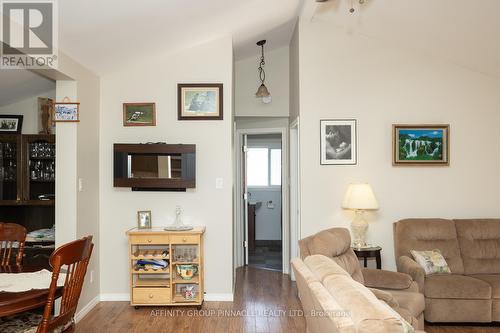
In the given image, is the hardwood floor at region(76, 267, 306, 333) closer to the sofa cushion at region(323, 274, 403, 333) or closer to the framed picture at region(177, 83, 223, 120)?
the sofa cushion at region(323, 274, 403, 333)

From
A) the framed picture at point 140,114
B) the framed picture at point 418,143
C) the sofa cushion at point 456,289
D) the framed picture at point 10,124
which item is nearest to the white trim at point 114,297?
the framed picture at point 140,114

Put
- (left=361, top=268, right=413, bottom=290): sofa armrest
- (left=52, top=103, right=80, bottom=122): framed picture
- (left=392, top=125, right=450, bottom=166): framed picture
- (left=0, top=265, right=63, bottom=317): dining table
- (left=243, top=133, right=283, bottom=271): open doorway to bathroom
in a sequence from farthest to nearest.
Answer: (left=243, top=133, right=283, bottom=271): open doorway to bathroom, (left=392, top=125, right=450, bottom=166): framed picture, (left=52, top=103, right=80, bottom=122): framed picture, (left=361, top=268, right=413, bottom=290): sofa armrest, (left=0, top=265, right=63, bottom=317): dining table

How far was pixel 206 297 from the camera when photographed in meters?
4.18

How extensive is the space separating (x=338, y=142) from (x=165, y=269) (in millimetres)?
2401

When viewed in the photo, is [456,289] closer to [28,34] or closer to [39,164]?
[28,34]

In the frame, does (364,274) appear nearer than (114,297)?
Yes

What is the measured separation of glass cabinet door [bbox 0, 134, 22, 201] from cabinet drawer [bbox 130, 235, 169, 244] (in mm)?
1292

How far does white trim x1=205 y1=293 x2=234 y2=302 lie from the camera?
4180 mm

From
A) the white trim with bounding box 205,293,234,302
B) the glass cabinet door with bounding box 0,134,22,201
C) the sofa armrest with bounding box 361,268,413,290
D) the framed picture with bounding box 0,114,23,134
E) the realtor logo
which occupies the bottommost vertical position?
the white trim with bounding box 205,293,234,302

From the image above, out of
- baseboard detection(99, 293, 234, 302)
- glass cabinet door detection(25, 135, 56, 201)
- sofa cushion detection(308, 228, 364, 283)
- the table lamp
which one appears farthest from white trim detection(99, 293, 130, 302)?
the table lamp

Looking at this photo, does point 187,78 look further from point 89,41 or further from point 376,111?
point 376,111

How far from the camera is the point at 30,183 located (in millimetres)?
3918

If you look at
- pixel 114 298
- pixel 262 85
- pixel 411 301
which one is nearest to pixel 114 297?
pixel 114 298

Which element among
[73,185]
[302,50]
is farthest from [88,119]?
[302,50]
